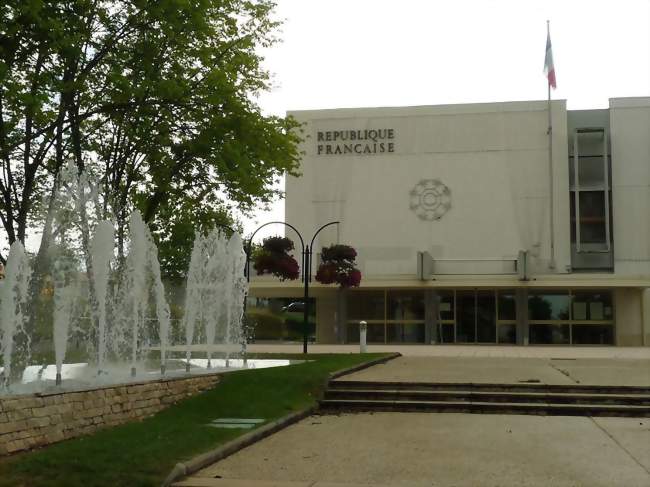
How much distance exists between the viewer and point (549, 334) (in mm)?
36938

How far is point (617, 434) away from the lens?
36.0 ft

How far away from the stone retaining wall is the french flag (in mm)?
30619

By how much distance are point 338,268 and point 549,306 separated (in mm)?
10578

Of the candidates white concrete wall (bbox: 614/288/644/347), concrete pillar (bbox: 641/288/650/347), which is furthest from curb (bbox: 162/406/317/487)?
concrete pillar (bbox: 641/288/650/347)

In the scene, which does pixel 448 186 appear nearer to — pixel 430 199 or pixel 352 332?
pixel 430 199

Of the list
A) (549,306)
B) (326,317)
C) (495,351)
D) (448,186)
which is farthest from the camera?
(326,317)

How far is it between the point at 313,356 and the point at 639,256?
68.9 ft

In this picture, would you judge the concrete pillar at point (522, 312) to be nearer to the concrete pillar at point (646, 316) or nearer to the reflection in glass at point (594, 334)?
the reflection in glass at point (594, 334)

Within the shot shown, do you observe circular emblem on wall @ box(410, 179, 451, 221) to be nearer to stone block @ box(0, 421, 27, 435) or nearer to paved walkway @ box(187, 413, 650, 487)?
paved walkway @ box(187, 413, 650, 487)

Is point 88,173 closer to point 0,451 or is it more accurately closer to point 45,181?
point 45,181

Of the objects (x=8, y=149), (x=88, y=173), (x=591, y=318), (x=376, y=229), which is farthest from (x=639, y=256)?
(x=8, y=149)

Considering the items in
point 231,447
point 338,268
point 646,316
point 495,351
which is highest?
point 338,268

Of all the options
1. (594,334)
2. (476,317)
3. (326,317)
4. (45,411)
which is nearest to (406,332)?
(476,317)

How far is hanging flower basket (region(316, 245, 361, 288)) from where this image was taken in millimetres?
34438
